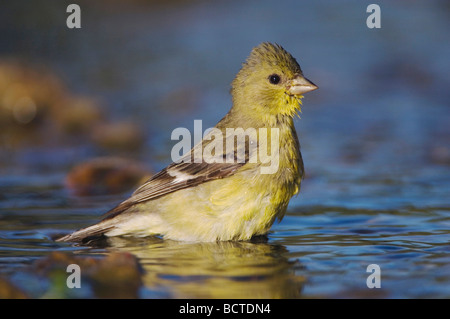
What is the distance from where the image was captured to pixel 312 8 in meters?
19.2

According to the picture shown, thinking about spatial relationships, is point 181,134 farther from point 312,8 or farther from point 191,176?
point 312,8

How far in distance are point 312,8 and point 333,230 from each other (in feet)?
44.2

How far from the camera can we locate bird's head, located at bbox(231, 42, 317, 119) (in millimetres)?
6902

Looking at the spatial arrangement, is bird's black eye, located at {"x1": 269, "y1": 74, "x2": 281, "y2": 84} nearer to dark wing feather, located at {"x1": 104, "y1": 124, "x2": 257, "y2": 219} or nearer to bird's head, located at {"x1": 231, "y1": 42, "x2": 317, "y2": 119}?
bird's head, located at {"x1": 231, "y1": 42, "x2": 317, "y2": 119}

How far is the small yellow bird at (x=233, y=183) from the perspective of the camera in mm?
6211

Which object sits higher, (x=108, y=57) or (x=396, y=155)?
(x=108, y=57)

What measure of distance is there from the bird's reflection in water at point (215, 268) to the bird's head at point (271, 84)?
133 cm

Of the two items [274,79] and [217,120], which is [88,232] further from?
[217,120]

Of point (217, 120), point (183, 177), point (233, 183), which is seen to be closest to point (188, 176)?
point (183, 177)

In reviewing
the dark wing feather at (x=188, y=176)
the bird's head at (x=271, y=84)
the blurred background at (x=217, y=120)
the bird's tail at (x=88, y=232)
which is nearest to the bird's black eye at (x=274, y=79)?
the bird's head at (x=271, y=84)

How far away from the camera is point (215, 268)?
18.0 ft

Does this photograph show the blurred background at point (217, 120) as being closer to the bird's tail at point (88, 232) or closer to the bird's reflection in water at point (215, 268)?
the bird's reflection in water at point (215, 268)

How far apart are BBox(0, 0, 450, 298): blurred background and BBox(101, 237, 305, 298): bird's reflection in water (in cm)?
2
